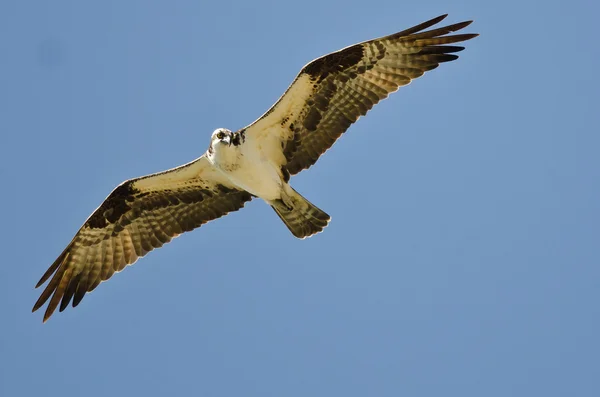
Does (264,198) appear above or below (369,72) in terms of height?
below

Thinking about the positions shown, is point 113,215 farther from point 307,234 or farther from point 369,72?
point 369,72

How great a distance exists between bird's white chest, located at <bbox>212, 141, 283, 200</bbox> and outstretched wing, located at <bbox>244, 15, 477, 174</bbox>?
0.73 ft

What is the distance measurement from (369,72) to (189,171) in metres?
2.74

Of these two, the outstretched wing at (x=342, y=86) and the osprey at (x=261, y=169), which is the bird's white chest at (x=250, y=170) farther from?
the outstretched wing at (x=342, y=86)

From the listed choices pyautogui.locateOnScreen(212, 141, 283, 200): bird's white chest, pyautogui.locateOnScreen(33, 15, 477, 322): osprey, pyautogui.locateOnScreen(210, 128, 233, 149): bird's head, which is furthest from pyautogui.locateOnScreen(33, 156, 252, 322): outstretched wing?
pyautogui.locateOnScreen(210, 128, 233, 149): bird's head

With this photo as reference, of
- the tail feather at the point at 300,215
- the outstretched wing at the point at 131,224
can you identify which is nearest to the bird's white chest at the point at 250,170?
the tail feather at the point at 300,215

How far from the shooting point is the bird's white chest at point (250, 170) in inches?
506

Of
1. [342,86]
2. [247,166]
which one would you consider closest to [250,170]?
[247,166]

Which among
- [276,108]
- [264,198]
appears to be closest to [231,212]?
[264,198]

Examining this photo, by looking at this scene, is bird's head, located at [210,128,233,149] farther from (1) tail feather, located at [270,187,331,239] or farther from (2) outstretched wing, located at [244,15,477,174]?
(1) tail feather, located at [270,187,331,239]

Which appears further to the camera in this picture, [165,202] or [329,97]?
[165,202]

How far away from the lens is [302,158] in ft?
44.2

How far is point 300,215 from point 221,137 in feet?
5.51

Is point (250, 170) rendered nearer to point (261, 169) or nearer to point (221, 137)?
point (261, 169)
